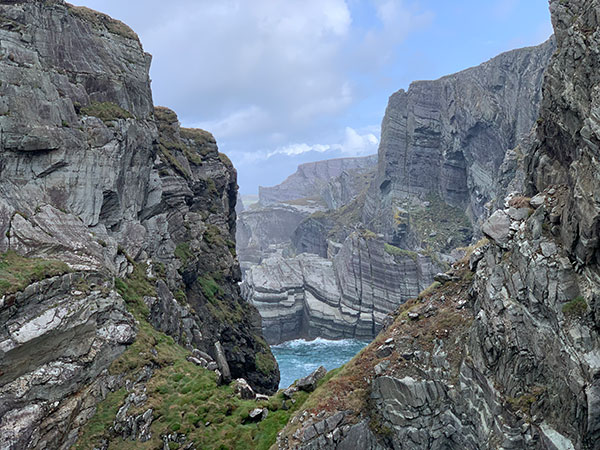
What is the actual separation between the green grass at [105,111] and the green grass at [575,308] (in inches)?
1482

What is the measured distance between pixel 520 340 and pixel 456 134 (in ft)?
427

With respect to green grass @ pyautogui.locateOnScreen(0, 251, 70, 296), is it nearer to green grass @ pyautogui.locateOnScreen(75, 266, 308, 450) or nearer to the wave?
green grass @ pyautogui.locateOnScreen(75, 266, 308, 450)

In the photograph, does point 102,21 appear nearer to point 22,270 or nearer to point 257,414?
point 22,270

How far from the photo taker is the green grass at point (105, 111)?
3566cm

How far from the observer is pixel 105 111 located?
3662cm

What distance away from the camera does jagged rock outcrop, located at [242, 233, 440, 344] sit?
4400 inches

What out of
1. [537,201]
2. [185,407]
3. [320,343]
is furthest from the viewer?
[320,343]

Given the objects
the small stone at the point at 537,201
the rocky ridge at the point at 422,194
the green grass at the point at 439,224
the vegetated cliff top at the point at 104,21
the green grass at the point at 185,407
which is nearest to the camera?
the green grass at the point at 185,407

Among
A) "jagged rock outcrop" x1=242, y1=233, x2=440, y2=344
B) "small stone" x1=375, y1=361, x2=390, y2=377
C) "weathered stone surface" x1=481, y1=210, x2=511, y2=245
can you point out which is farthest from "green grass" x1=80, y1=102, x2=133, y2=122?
"jagged rock outcrop" x1=242, y1=233, x2=440, y2=344

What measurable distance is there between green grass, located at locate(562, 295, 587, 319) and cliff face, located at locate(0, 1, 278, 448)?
2377 centimetres

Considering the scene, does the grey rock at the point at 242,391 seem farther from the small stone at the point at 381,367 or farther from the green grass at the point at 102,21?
the green grass at the point at 102,21

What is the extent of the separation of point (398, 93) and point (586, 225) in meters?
158

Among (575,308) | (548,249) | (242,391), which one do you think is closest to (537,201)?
(548,249)

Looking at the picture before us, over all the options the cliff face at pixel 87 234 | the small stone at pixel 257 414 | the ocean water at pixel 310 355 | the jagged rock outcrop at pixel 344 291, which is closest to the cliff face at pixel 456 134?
the jagged rock outcrop at pixel 344 291
